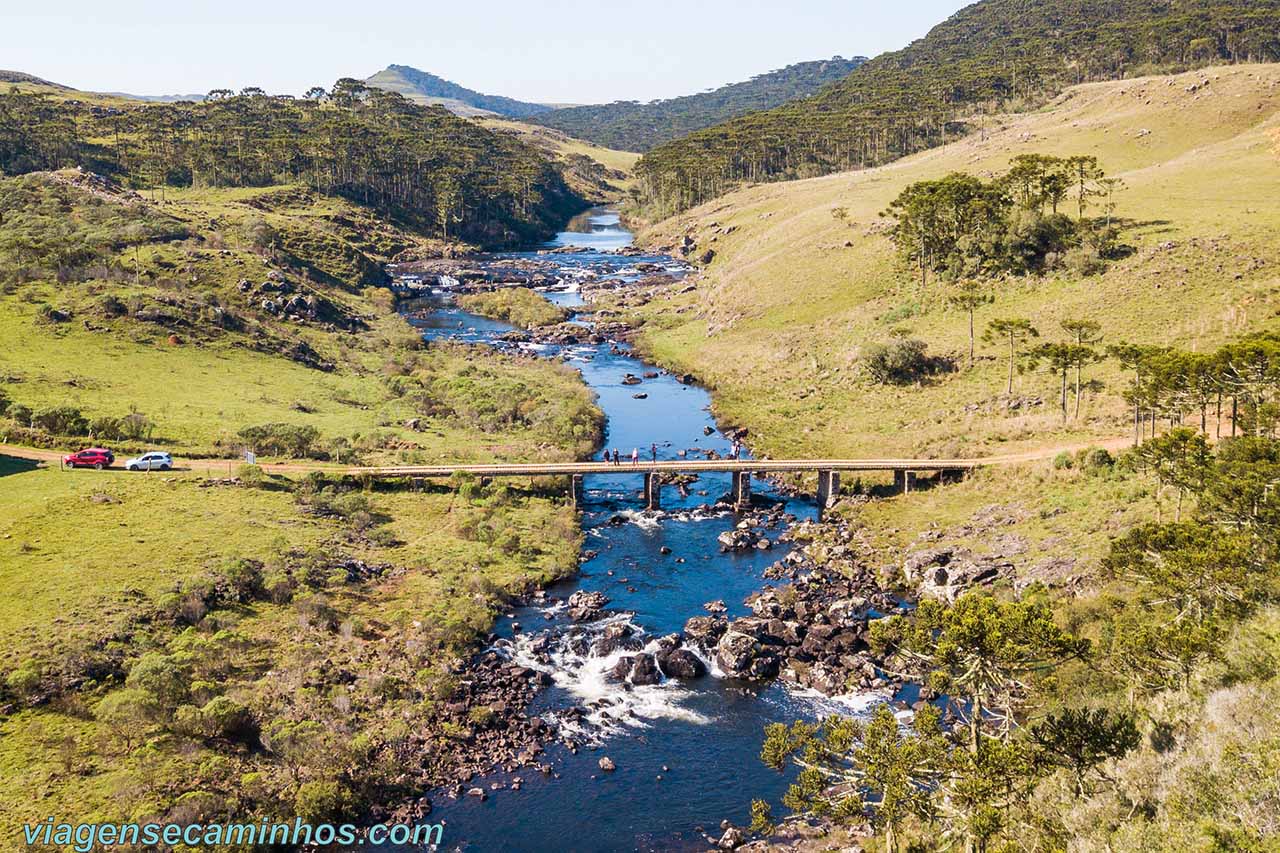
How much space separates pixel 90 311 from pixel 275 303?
23.9 m

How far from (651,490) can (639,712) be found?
2914cm

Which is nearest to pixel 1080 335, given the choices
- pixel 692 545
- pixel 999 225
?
pixel 692 545

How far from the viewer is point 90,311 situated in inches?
3900

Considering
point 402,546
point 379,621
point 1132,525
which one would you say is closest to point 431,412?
point 402,546

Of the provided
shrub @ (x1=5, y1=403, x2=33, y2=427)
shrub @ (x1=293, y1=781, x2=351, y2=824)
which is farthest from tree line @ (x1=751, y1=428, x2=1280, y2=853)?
shrub @ (x1=5, y1=403, x2=33, y2=427)

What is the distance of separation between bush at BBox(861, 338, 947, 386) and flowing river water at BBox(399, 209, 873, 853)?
78.9ft

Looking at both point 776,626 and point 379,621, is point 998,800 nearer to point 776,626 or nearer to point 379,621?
point 776,626

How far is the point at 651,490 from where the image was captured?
2810 inches

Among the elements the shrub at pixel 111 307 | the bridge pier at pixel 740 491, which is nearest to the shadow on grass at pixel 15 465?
the shrub at pixel 111 307

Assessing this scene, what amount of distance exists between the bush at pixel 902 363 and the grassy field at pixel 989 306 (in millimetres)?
1824

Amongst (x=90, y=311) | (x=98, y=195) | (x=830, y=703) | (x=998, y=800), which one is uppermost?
(x=98, y=195)

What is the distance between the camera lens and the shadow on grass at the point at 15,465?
61856 mm

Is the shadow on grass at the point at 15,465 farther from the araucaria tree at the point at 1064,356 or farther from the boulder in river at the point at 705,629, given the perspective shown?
the araucaria tree at the point at 1064,356

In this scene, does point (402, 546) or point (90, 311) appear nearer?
point (402, 546)
